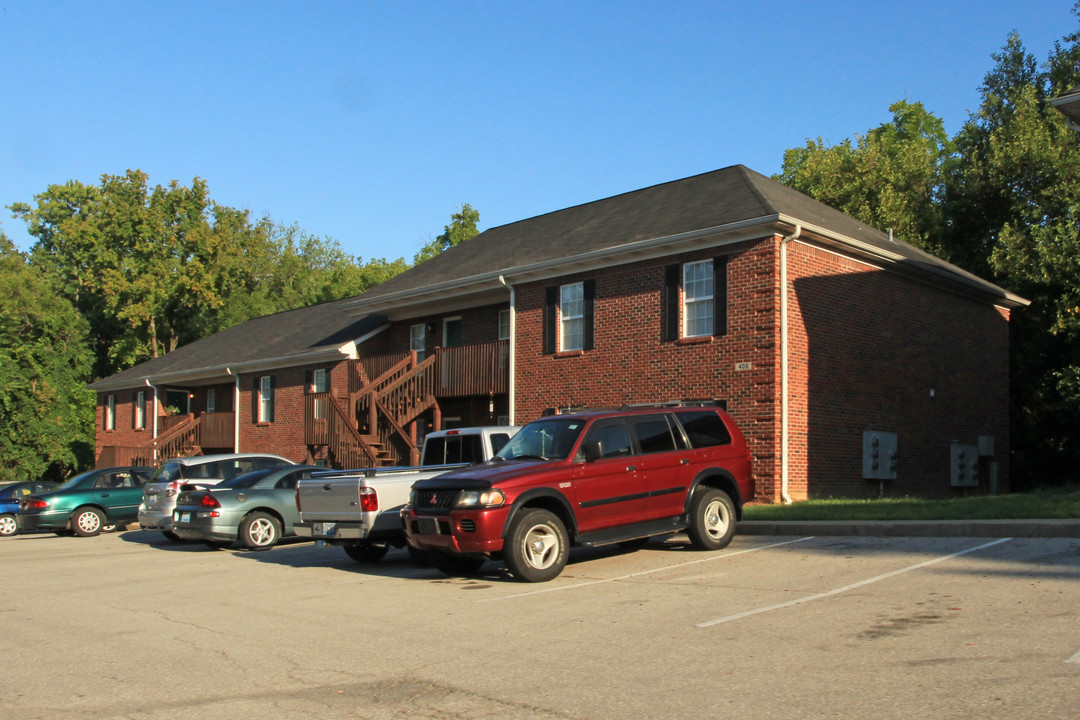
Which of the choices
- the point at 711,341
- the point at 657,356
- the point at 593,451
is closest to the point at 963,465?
the point at 711,341

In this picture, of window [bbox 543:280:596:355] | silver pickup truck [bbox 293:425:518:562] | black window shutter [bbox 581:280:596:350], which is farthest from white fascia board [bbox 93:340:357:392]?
silver pickup truck [bbox 293:425:518:562]

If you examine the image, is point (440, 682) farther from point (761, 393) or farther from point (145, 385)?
point (145, 385)

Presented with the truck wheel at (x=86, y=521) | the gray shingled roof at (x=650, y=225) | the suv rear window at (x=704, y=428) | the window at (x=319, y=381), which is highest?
the gray shingled roof at (x=650, y=225)

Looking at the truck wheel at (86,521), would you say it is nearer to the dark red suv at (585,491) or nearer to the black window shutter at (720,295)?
the dark red suv at (585,491)

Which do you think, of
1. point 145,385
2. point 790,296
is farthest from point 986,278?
point 145,385

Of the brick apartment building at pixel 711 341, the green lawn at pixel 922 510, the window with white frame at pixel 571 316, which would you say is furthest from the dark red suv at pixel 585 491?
the window with white frame at pixel 571 316

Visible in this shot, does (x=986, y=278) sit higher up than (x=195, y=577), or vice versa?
(x=986, y=278)

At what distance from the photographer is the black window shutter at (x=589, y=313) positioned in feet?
72.8

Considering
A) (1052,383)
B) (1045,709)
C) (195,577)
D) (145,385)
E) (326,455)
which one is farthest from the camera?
(145,385)

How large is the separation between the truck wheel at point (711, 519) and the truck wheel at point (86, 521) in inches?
570

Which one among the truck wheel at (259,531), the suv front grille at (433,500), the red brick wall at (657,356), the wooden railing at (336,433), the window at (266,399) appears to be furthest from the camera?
the window at (266,399)

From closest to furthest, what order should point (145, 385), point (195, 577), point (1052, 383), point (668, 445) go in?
point (668, 445), point (195, 577), point (1052, 383), point (145, 385)

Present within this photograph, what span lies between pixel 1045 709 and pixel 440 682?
356 cm

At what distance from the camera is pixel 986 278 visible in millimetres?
29922
